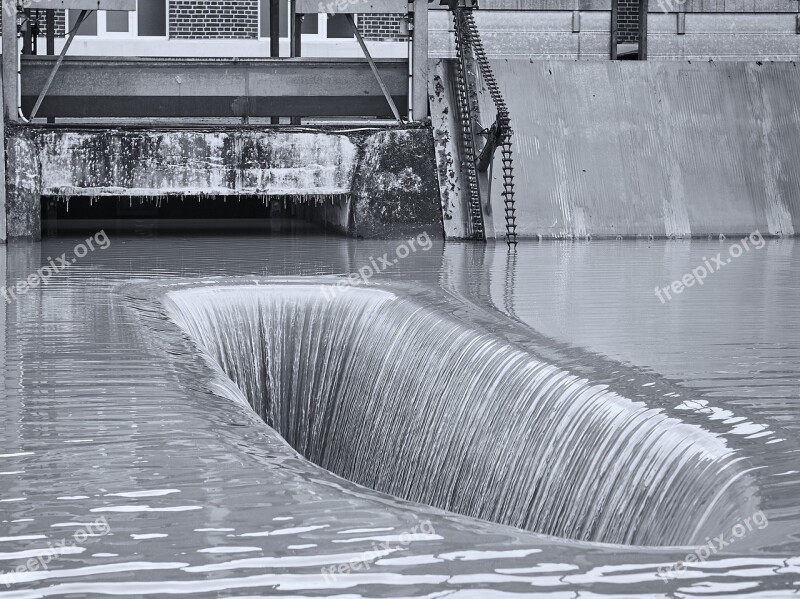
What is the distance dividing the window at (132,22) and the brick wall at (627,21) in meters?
7.59

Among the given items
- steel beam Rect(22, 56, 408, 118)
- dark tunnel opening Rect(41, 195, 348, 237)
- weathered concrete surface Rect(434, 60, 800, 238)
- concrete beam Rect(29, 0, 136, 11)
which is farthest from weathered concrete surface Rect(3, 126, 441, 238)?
concrete beam Rect(29, 0, 136, 11)

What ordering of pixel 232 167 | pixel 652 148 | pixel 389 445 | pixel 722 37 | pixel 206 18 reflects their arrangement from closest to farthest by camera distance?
1. pixel 389 445
2. pixel 232 167
3. pixel 652 148
4. pixel 206 18
5. pixel 722 37

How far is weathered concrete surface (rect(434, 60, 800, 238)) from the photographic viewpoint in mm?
12805

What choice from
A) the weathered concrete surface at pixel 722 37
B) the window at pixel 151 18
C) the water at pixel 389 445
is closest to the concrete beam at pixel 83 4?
the water at pixel 389 445

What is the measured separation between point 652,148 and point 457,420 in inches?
331

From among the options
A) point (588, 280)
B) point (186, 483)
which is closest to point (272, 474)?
point (186, 483)

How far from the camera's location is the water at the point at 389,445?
282cm

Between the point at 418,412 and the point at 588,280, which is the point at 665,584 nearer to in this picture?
the point at 418,412

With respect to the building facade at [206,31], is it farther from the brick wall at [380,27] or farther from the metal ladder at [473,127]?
the metal ladder at [473,127]

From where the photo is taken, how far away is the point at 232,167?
497 inches

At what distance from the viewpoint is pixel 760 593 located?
8.67 feet

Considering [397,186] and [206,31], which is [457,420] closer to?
[397,186]

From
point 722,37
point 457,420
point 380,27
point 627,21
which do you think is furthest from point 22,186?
point 722,37

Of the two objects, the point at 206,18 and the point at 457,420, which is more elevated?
→ the point at 206,18
